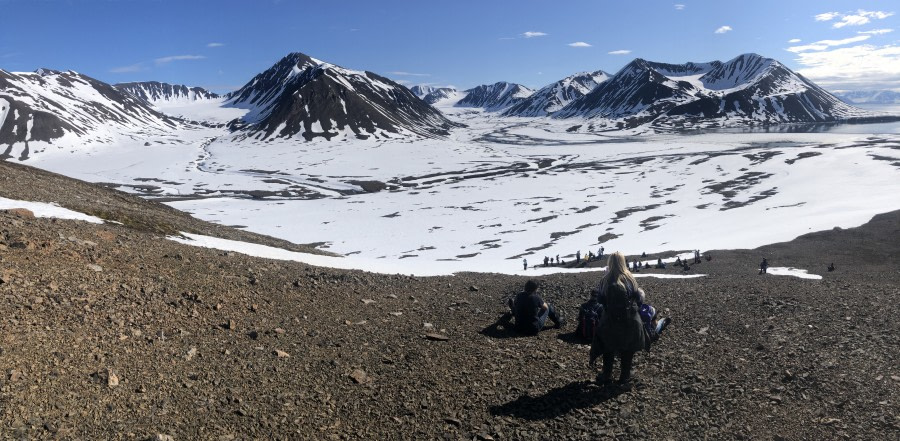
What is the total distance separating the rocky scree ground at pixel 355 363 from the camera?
6.58 metres

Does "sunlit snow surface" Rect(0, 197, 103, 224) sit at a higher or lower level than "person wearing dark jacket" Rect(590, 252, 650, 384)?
higher

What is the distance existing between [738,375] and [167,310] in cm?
1039

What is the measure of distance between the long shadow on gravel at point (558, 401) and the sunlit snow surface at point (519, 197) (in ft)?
45.1

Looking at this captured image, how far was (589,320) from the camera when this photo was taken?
10.2m

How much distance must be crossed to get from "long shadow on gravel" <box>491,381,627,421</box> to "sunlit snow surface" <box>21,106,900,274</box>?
1374 cm

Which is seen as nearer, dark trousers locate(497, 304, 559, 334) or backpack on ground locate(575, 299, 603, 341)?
backpack on ground locate(575, 299, 603, 341)

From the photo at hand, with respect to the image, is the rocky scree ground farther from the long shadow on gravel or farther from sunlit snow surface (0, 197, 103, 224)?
sunlit snow surface (0, 197, 103, 224)

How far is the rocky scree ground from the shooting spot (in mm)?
6578

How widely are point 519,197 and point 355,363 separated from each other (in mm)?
82616

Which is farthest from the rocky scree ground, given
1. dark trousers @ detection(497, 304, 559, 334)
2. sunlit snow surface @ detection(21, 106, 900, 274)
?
sunlit snow surface @ detection(21, 106, 900, 274)

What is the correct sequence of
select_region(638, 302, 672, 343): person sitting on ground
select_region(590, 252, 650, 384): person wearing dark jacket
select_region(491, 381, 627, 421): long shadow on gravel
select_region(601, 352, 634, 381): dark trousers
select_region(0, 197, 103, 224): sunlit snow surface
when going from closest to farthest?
1. select_region(491, 381, 627, 421): long shadow on gravel
2. select_region(590, 252, 650, 384): person wearing dark jacket
3. select_region(601, 352, 634, 381): dark trousers
4. select_region(638, 302, 672, 343): person sitting on ground
5. select_region(0, 197, 103, 224): sunlit snow surface

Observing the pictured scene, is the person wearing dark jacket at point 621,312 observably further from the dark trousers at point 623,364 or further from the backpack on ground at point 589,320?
the backpack on ground at point 589,320

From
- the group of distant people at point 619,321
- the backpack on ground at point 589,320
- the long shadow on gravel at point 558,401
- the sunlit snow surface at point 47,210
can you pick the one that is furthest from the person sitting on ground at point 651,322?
the sunlit snow surface at point 47,210

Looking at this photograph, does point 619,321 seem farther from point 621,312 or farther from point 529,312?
point 529,312
